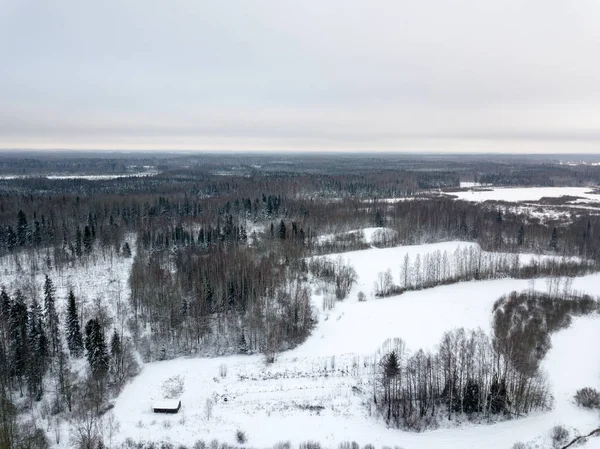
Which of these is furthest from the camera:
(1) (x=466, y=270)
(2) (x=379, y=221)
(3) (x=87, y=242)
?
(2) (x=379, y=221)

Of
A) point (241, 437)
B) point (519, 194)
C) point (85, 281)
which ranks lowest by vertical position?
point (241, 437)

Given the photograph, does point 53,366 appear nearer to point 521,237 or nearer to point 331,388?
point 331,388

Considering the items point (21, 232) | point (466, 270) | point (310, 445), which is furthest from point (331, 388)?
point (21, 232)

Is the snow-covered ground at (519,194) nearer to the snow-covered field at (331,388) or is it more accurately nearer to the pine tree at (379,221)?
the pine tree at (379,221)

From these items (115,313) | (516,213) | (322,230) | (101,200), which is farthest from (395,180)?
(115,313)

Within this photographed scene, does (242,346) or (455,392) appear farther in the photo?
(242,346)

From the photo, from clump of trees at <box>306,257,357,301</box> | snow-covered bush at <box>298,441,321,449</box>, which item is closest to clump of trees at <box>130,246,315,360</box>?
clump of trees at <box>306,257,357,301</box>

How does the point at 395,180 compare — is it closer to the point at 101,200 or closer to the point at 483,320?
the point at 101,200

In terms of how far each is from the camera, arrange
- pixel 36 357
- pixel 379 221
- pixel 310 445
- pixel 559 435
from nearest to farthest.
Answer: pixel 310 445 < pixel 559 435 < pixel 36 357 < pixel 379 221
